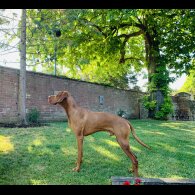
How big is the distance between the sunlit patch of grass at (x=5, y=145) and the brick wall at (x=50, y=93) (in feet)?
11.8

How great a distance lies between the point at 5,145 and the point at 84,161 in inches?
78.7

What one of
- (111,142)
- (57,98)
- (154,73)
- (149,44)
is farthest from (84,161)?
(149,44)

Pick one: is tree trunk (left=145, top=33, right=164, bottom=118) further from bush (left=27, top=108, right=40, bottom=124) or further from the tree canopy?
bush (left=27, top=108, right=40, bottom=124)

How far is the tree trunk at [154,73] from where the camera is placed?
14.4m

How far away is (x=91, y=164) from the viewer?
419 cm

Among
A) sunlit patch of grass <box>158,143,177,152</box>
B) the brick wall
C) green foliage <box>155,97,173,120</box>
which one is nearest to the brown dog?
sunlit patch of grass <box>158,143,177,152</box>

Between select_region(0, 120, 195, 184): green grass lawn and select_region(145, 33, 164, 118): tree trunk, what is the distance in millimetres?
8250

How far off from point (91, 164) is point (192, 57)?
11486 millimetres

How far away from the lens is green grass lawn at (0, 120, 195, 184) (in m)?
3.44

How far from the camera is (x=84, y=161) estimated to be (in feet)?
14.3

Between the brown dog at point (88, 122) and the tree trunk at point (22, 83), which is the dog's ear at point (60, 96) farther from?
the tree trunk at point (22, 83)

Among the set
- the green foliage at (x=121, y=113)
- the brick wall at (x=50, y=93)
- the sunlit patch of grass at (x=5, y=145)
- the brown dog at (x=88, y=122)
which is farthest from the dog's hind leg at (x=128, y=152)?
the green foliage at (x=121, y=113)
